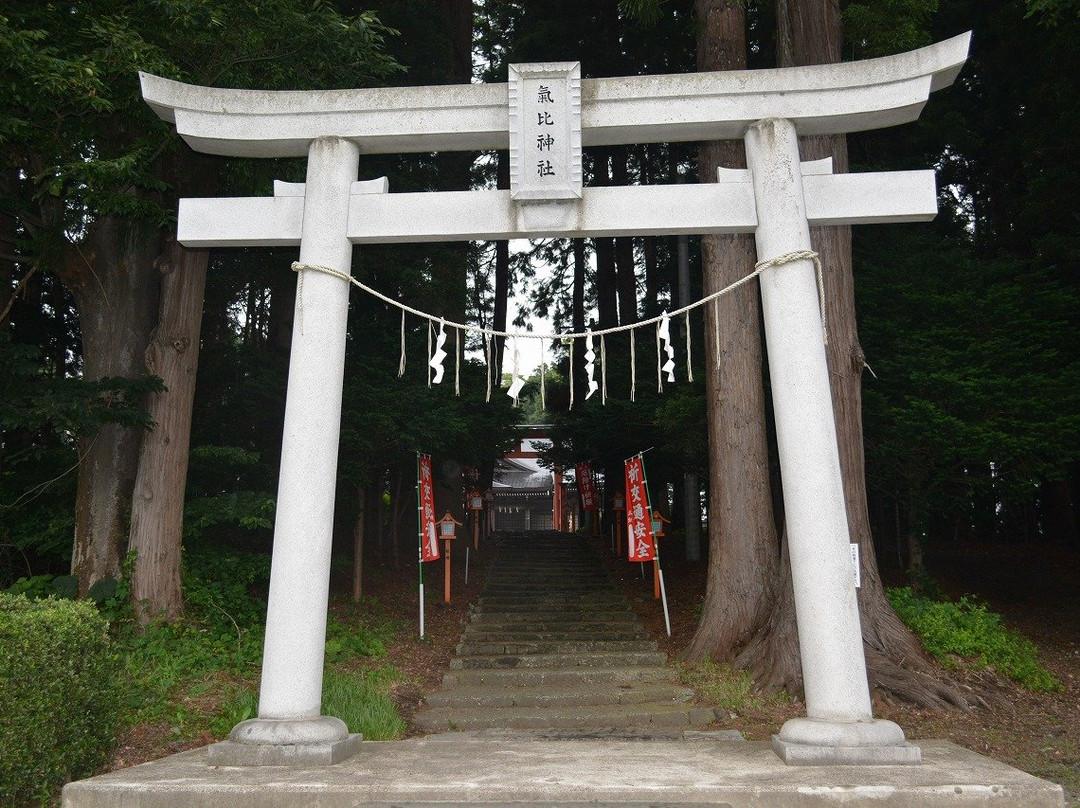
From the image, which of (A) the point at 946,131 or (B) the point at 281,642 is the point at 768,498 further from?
(A) the point at 946,131

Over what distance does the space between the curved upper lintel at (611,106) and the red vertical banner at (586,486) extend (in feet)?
52.1

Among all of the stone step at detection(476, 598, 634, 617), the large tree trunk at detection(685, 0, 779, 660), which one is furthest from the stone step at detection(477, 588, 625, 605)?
the large tree trunk at detection(685, 0, 779, 660)

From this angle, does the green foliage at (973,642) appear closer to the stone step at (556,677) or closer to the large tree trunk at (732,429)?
the large tree trunk at (732,429)

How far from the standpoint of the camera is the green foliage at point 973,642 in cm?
840

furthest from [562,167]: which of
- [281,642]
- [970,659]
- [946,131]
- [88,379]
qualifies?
[946,131]

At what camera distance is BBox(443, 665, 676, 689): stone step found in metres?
9.44

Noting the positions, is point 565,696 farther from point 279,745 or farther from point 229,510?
point 279,745

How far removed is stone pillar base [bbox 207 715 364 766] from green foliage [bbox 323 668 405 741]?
2.10 m

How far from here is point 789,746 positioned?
4.78m

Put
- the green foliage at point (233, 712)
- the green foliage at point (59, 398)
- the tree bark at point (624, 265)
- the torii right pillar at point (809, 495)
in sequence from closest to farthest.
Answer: the torii right pillar at point (809, 495), the green foliage at point (233, 712), the green foliage at point (59, 398), the tree bark at point (624, 265)

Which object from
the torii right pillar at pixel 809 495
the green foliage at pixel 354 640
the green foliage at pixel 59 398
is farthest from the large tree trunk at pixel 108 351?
the torii right pillar at pixel 809 495

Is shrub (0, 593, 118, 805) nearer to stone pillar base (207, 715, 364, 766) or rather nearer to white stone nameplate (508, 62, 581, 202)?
stone pillar base (207, 715, 364, 766)

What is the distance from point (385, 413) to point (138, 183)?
4.73 metres

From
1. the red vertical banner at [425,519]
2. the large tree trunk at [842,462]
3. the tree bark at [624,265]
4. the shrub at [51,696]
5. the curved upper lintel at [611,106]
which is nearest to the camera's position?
the shrub at [51,696]
